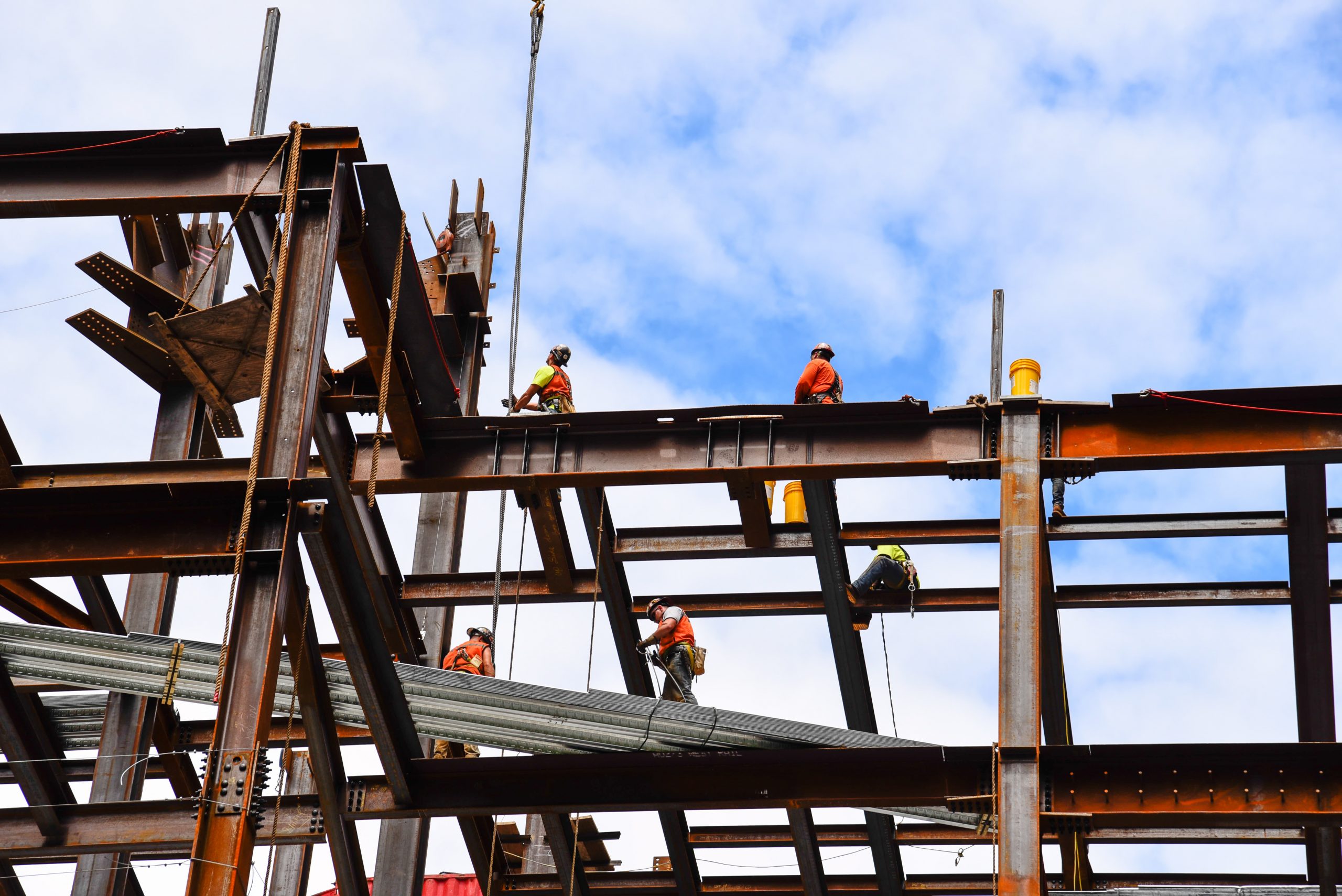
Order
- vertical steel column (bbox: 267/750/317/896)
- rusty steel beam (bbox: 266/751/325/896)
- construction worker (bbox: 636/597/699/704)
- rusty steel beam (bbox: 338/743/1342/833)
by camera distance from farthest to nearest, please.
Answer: vertical steel column (bbox: 267/750/317/896) < rusty steel beam (bbox: 266/751/325/896) < construction worker (bbox: 636/597/699/704) < rusty steel beam (bbox: 338/743/1342/833)

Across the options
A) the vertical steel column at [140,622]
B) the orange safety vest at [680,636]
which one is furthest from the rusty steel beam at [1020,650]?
the vertical steel column at [140,622]

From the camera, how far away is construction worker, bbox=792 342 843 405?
15.3 m

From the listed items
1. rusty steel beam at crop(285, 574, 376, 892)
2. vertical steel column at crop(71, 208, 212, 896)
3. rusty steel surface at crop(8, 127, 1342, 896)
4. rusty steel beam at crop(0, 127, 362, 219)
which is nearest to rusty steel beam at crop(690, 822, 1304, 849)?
rusty steel surface at crop(8, 127, 1342, 896)

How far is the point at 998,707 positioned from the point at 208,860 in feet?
18.6

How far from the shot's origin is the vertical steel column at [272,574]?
30.7 feet

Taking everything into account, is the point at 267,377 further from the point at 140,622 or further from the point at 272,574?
the point at 140,622

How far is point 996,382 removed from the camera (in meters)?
13.4

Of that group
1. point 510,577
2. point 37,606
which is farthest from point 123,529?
point 510,577

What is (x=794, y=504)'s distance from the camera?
53.2 feet

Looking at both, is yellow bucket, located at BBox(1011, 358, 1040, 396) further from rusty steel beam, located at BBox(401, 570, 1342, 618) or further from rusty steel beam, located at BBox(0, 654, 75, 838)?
rusty steel beam, located at BBox(0, 654, 75, 838)

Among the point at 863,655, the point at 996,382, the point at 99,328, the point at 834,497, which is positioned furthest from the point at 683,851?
the point at 99,328

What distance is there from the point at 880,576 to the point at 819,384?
6.65 ft

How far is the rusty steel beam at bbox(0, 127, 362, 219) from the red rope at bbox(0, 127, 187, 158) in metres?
0.02

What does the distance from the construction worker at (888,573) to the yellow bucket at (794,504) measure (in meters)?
0.87
